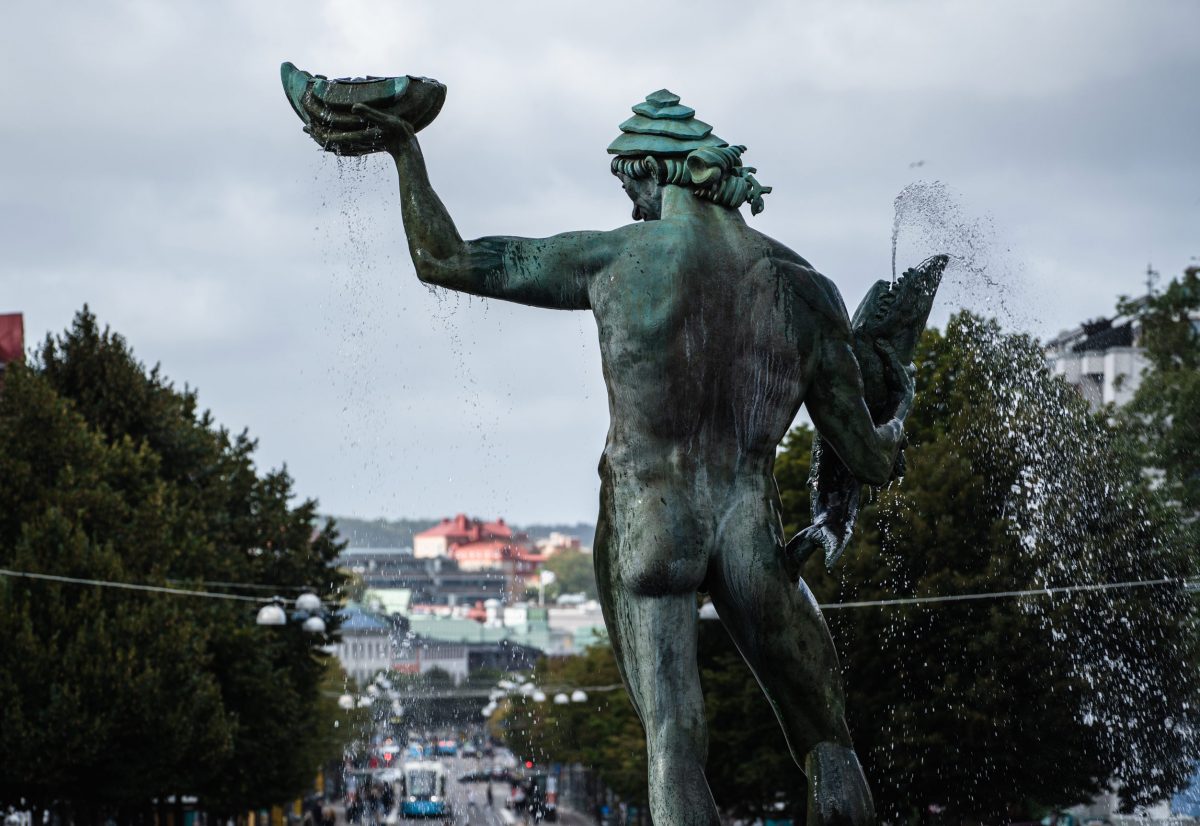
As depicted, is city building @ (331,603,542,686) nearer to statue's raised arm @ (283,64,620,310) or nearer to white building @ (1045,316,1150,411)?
white building @ (1045,316,1150,411)

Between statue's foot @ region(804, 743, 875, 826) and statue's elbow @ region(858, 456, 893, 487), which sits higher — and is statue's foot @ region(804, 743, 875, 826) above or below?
below

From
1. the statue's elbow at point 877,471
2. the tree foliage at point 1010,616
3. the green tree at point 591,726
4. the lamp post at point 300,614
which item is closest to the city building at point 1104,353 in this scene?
the green tree at point 591,726

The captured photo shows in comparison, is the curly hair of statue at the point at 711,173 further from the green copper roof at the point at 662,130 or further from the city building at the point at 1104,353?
the city building at the point at 1104,353

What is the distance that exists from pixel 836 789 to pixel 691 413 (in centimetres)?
127

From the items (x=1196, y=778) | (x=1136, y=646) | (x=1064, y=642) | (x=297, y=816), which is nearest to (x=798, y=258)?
(x=1196, y=778)

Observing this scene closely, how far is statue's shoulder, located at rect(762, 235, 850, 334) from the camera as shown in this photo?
6.80 metres

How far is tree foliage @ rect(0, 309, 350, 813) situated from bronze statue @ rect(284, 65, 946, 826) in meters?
28.0

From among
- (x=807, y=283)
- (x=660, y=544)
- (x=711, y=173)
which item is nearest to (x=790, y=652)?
(x=660, y=544)

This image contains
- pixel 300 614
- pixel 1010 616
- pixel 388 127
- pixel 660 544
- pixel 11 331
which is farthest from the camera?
pixel 11 331

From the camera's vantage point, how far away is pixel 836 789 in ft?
22.2

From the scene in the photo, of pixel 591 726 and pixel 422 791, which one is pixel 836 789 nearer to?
pixel 422 791

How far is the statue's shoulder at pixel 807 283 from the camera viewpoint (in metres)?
6.80

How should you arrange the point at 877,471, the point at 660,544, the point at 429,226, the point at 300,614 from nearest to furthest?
the point at 660,544 → the point at 429,226 → the point at 877,471 → the point at 300,614

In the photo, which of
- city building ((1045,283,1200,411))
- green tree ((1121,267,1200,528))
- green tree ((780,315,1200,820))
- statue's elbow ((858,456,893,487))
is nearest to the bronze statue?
Answer: statue's elbow ((858,456,893,487))
